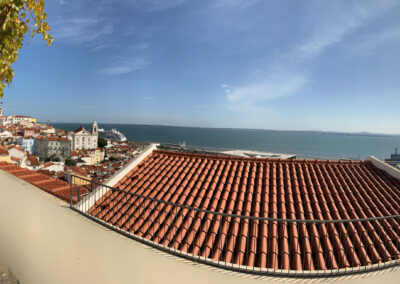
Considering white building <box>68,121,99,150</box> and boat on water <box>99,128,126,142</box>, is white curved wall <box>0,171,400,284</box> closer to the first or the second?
white building <box>68,121,99,150</box>

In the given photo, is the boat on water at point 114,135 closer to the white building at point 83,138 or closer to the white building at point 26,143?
the white building at point 83,138

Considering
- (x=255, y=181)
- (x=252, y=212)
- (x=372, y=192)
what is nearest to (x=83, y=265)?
(x=252, y=212)

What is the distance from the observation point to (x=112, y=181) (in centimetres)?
657

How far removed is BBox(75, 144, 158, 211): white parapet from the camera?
195 inches

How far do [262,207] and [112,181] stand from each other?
4172 millimetres

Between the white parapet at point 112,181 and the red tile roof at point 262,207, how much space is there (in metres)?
0.15

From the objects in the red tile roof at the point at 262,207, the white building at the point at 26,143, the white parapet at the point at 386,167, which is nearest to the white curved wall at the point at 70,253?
the red tile roof at the point at 262,207

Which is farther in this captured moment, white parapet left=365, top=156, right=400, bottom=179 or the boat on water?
the boat on water

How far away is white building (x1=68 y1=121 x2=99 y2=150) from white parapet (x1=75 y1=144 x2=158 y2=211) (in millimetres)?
112355

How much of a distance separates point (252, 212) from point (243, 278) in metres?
2.33

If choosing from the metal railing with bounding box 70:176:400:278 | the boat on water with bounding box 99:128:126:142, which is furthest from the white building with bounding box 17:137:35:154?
the metal railing with bounding box 70:176:400:278

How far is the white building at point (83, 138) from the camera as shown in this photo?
4198 inches

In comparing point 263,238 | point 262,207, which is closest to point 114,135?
point 262,207

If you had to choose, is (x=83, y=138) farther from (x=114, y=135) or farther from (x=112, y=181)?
(x=112, y=181)
